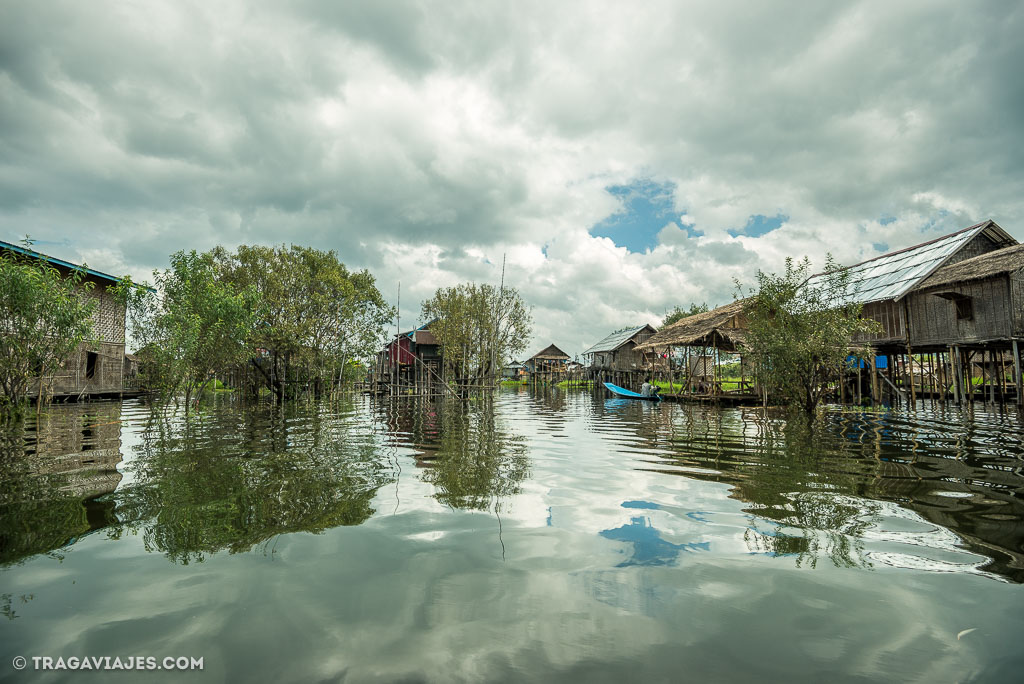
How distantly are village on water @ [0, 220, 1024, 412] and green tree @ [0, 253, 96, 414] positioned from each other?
5 centimetres

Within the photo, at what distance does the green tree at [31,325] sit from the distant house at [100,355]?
10899mm

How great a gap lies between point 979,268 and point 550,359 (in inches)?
1738

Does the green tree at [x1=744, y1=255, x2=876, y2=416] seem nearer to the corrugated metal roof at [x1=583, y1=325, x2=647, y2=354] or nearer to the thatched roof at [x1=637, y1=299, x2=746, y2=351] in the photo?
the thatched roof at [x1=637, y1=299, x2=746, y2=351]

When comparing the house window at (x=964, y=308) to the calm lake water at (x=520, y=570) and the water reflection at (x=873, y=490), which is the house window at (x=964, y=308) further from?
the calm lake water at (x=520, y=570)

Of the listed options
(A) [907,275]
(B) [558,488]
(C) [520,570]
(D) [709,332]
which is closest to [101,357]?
(B) [558,488]

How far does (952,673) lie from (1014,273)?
2410 centimetres

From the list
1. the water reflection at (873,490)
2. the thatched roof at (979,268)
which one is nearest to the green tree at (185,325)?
the water reflection at (873,490)

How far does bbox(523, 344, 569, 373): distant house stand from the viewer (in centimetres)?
6100

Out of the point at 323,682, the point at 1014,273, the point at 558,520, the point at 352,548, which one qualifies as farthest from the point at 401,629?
the point at 1014,273

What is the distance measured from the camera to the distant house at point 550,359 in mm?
61000

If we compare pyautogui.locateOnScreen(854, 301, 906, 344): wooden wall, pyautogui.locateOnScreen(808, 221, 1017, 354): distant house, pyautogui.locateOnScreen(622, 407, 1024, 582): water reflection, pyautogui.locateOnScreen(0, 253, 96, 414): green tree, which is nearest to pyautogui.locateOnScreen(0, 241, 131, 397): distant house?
pyautogui.locateOnScreen(0, 253, 96, 414): green tree

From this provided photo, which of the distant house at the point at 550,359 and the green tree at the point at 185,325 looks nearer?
the green tree at the point at 185,325

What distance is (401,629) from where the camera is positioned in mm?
2605

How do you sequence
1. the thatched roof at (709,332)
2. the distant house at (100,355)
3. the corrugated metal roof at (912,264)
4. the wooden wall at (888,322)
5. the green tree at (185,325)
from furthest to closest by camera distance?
the thatched roof at (709,332) < the distant house at (100,355) < the wooden wall at (888,322) < the corrugated metal roof at (912,264) < the green tree at (185,325)
